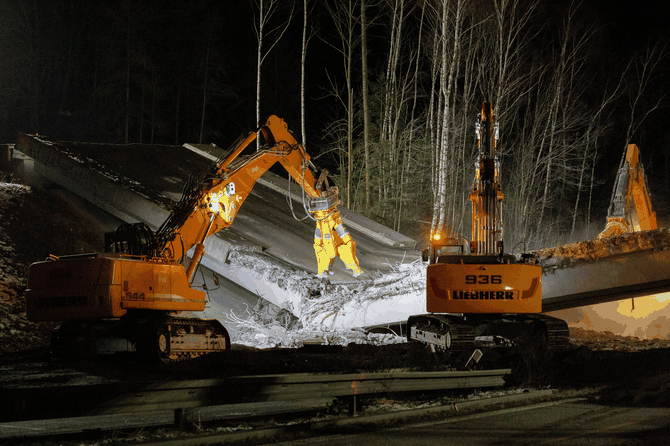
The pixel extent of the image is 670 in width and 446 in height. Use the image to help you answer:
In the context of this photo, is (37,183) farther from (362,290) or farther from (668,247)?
(668,247)

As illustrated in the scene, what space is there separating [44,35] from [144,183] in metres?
28.6

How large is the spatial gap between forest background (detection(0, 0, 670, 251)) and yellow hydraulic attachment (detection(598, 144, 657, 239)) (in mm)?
6907

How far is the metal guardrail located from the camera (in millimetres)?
5406

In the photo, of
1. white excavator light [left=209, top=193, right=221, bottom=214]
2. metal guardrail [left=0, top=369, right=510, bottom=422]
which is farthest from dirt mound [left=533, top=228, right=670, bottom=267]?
metal guardrail [left=0, top=369, right=510, bottom=422]

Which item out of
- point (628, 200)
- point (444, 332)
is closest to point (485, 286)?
point (444, 332)

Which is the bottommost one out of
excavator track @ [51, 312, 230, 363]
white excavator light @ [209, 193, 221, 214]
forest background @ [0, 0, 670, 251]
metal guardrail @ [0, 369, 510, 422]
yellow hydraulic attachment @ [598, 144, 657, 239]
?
metal guardrail @ [0, 369, 510, 422]

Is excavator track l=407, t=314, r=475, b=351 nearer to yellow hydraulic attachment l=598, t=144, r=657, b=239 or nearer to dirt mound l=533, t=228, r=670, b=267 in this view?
dirt mound l=533, t=228, r=670, b=267

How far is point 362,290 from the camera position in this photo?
15.5 meters

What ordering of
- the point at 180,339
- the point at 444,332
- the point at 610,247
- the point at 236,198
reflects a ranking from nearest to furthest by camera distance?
the point at 180,339, the point at 444,332, the point at 236,198, the point at 610,247

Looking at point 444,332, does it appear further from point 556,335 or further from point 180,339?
point 180,339

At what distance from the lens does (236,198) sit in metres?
12.8

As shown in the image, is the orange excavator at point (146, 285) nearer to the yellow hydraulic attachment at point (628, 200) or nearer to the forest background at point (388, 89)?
the yellow hydraulic attachment at point (628, 200)

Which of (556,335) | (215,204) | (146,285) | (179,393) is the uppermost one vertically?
(215,204)

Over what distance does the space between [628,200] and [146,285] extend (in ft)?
40.9
